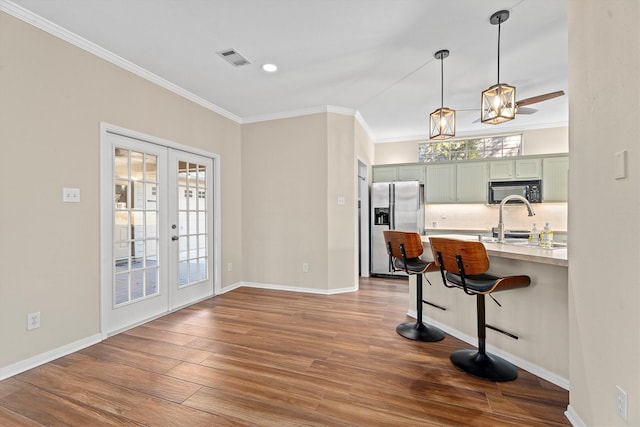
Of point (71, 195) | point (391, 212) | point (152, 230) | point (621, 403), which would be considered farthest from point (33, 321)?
point (391, 212)

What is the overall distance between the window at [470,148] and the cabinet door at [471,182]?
45 centimetres

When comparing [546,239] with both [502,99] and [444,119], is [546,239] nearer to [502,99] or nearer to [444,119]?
[502,99]

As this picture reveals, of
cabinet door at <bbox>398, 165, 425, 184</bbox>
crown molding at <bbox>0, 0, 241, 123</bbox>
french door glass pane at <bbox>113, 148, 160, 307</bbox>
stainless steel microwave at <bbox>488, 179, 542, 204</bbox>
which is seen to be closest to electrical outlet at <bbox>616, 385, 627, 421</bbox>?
french door glass pane at <bbox>113, 148, 160, 307</bbox>

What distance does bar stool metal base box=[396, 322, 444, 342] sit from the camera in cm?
276

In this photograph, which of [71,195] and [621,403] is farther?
[71,195]

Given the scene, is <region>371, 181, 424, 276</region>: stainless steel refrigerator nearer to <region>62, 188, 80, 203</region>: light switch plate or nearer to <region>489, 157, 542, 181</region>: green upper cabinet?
<region>489, 157, 542, 181</region>: green upper cabinet

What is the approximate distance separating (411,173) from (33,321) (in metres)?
5.59

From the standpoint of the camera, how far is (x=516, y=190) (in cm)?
521

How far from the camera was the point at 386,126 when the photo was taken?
5.54 meters

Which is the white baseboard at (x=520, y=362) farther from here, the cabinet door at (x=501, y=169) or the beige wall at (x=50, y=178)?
the cabinet door at (x=501, y=169)

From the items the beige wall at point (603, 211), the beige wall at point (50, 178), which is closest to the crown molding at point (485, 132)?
the beige wall at point (603, 211)

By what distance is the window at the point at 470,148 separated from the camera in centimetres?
566

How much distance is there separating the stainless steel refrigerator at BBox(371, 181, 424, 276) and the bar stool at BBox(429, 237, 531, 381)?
3.08 metres

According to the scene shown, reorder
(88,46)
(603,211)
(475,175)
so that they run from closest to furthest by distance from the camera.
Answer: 1. (603,211)
2. (88,46)
3. (475,175)
